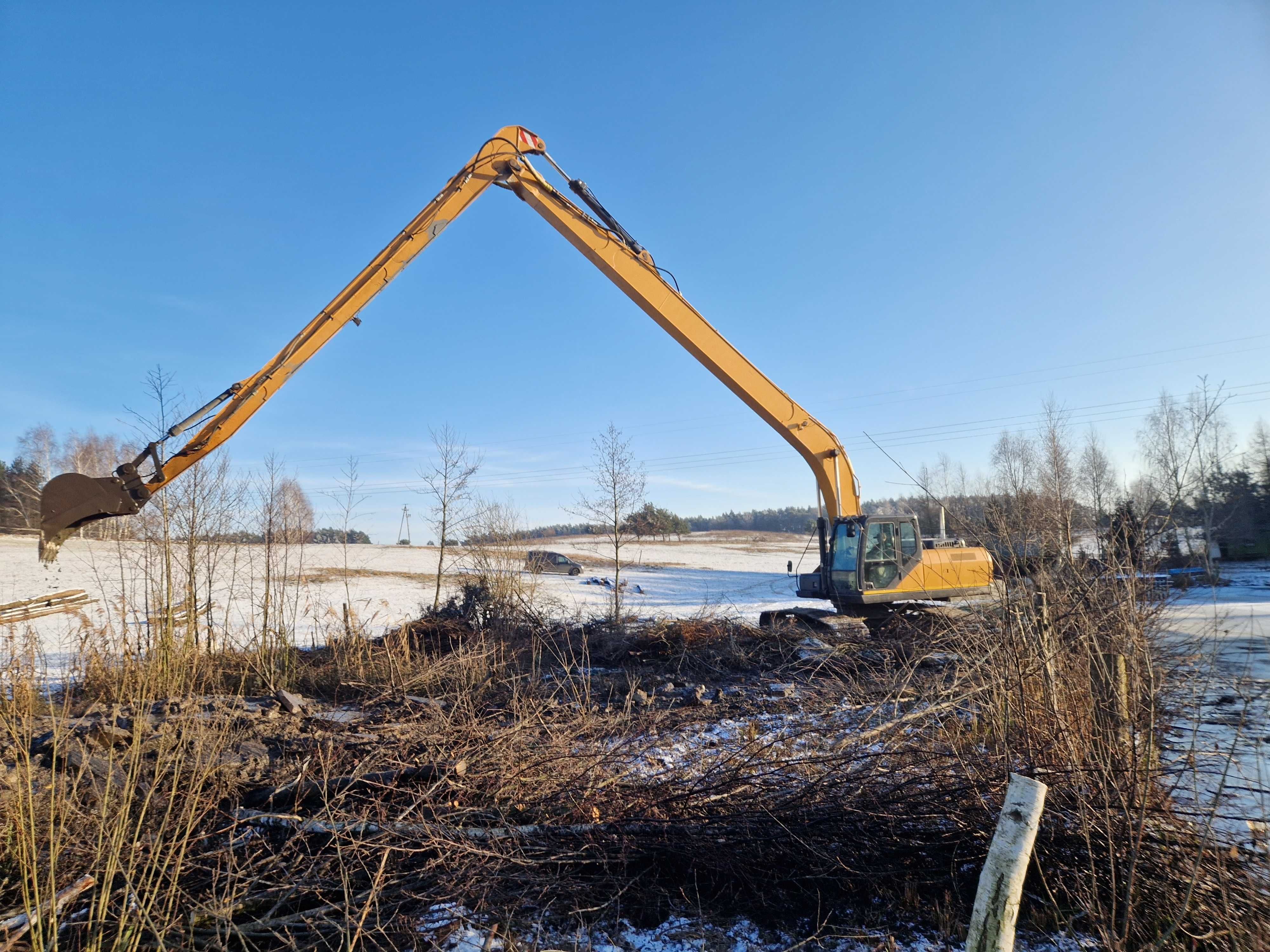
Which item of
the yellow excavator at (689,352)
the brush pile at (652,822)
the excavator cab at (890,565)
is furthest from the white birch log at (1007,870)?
the excavator cab at (890,565)

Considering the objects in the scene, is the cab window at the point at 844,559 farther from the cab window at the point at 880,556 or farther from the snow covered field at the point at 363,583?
the snow covered field at the point at 363,583

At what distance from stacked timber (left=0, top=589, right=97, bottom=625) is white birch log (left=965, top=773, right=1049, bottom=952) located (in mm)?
13115

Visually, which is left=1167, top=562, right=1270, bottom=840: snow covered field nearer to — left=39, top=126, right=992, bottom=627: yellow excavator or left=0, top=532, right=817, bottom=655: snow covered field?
left=39, top=126, right=992, bottom=627: yellow excavator

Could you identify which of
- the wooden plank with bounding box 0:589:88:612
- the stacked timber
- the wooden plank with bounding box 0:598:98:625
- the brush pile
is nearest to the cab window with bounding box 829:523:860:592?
the brush pile

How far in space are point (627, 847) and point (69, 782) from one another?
3600mm

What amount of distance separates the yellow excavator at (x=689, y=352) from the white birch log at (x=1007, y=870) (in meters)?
6.49

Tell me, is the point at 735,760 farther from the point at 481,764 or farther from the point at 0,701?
the point at 0,701

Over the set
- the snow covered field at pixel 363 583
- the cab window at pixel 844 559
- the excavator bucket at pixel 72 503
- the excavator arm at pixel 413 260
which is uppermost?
the excavator arm at pixel 413 260

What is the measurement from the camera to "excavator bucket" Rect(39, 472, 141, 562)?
714 cm

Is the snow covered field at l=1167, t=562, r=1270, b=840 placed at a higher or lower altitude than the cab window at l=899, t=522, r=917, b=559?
lower

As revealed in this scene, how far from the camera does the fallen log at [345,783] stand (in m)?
4.00

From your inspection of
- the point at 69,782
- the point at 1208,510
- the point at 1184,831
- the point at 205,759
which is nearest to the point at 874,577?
the point at 1208,510

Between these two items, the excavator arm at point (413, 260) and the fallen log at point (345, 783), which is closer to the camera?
the fallen log at point (345, 783)

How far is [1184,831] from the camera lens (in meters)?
2.89
